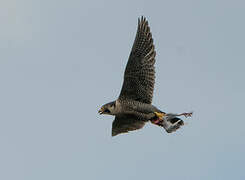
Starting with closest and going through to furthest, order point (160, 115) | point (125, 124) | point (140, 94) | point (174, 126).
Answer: point (174, 126) → point (160, 115) → point (140, 94) → point (125, 124)

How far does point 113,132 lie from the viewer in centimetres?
2030

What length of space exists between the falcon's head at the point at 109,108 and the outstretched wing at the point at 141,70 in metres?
0.34

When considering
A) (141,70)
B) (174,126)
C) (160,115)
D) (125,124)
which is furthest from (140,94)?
(174,126)

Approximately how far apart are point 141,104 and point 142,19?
9.03 feet

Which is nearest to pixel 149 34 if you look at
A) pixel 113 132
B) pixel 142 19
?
pixel 142 19

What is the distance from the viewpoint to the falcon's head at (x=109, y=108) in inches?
746

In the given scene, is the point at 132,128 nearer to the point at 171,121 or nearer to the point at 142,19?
the point at 171,121

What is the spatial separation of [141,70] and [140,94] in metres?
Answer: 0.72

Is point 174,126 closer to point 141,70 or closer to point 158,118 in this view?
point 158,118

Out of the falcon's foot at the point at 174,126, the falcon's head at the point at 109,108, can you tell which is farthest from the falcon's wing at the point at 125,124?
the falcon's foot at the point at 174,126

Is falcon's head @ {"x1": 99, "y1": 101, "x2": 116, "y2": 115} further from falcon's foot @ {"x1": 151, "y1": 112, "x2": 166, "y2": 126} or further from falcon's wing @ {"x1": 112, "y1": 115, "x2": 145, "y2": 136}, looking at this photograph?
falcon's foot @ {"x1": 151, "y1": 112, "x2": 166, "y2": 126}

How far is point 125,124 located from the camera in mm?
19938

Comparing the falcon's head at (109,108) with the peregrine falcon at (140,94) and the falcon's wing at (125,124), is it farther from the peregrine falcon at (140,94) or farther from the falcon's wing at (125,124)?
the falcon's wing at (125,124)

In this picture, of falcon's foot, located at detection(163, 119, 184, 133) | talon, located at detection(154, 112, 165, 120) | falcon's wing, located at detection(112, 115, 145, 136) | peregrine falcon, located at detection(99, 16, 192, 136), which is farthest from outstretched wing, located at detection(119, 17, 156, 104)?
falcon's foot, located at detection(163, 119, 184, 133)
